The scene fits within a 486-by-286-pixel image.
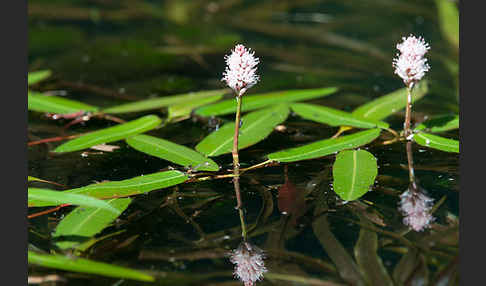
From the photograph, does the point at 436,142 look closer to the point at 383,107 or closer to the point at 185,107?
the point at 383,107

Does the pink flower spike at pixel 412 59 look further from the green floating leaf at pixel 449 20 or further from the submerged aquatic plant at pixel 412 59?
the green floating leaf at pixel 449 20

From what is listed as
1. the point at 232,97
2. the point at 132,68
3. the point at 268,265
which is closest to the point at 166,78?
the point at 132,68

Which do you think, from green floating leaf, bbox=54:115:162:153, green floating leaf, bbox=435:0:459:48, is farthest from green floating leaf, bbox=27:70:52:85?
green floating leaf, bbox=435:0:459:48

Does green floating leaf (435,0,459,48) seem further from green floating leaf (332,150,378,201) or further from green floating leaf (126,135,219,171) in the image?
green floating leaf (126,135,219,171)

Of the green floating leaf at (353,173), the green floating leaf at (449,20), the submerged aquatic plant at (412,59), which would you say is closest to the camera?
the green floating leaf at (353,173)

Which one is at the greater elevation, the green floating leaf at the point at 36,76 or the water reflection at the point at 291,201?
the green floating leaf at the point at 36,76

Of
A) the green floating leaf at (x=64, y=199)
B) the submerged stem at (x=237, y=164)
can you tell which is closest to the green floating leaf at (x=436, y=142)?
the submerged stem at (x=237, y=164)
